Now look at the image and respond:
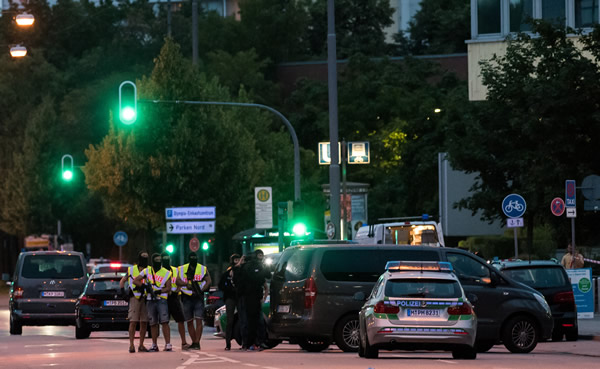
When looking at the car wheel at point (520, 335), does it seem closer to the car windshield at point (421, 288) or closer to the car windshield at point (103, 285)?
the car windshield at point (421, 288)

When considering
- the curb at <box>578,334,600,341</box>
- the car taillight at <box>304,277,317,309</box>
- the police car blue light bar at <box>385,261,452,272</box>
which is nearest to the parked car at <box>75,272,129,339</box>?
the car taillight at <box>304,277,317,309</box>

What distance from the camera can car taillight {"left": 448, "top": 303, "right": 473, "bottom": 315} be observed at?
22328mm

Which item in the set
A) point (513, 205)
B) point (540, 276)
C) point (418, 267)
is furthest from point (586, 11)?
point (418, 267)

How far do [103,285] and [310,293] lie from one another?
31.4 ft

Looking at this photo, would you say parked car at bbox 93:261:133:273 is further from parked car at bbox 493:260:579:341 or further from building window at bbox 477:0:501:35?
building window at bbox 477:0:501:35

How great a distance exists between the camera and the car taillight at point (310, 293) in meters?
26.0

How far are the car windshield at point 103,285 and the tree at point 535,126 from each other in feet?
49.0

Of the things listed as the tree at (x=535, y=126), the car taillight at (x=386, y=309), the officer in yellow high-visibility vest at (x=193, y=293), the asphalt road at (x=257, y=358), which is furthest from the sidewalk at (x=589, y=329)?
the car taillight at (x=386, y=309)

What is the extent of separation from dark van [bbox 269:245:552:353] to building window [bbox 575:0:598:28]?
31325 mm

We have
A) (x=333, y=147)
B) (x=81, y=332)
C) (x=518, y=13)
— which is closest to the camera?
(x=81, y=332)

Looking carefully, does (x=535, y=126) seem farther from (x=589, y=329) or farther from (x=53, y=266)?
(x=53, y=266)

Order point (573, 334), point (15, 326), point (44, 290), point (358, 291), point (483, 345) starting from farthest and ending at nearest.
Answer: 1. point (44, 290)
2. point (15, 326)
3. point (573, 334)
4. point (483, 345)
5. point (358, 291)

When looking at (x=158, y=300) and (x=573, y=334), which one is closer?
(x=158, y=300)

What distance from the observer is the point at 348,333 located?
85.7 ft
